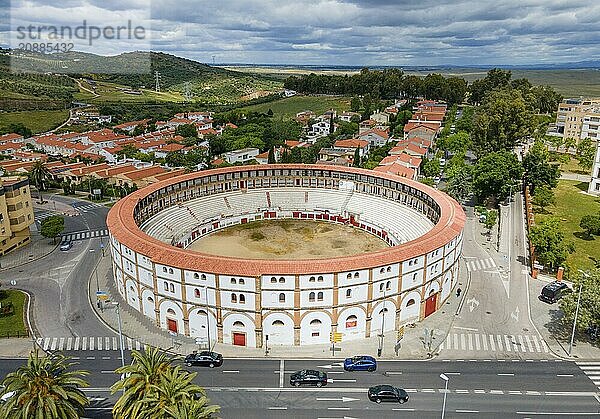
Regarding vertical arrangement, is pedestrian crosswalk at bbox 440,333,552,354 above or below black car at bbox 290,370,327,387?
above

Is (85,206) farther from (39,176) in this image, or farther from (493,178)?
(493,178)

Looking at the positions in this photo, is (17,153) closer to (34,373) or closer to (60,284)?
(60,284)

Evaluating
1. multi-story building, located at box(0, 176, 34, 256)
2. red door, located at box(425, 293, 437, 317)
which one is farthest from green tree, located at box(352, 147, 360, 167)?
multi-story building, located at box(0, 176, 34, 256)

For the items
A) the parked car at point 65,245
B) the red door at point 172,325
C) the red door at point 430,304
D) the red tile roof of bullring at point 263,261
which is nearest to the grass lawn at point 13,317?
the red tile roof of bullring at point 263,261

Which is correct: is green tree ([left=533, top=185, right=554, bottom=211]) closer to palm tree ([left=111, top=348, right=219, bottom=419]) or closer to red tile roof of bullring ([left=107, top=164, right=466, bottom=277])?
red tile roof of bullring ([left=107, top=164, right=466, bottom=277])

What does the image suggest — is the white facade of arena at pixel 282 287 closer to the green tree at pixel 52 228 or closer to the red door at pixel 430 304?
the red door at pixel 430 304

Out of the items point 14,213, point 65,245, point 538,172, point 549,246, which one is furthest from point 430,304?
point 14,213

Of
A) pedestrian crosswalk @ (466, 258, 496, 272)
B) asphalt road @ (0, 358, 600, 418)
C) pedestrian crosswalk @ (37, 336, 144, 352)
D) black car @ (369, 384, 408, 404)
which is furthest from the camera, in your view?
pedestrian crosswalk @ (466, 258, 496, 272)

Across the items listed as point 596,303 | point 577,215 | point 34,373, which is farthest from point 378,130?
point 34,373
